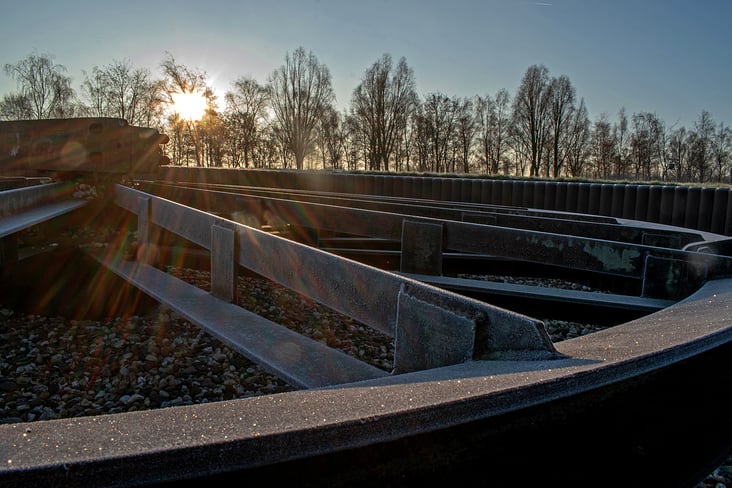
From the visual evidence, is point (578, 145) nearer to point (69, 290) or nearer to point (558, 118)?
point (558, 118)

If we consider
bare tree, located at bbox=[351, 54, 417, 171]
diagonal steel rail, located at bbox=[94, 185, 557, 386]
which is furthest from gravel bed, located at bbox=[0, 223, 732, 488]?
bare tree, located at bbox=[351, 54, 417, 171]

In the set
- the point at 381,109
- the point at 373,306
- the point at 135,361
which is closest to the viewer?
the point at 373,306

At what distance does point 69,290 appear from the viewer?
6500 mm

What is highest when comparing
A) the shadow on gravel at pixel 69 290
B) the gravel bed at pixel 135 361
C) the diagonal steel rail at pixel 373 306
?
the diagonal steel rail at pixel 373 306

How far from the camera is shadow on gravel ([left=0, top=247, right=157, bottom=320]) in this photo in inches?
236

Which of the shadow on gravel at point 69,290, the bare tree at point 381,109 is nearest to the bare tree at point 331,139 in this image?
the bare tree at point 381,109

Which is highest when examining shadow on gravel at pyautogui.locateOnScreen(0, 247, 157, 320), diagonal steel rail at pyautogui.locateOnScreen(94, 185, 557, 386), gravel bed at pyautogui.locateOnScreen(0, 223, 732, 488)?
diagonal steel rail at pyautogui.locateOnScreen(94, 185, 557, 386)

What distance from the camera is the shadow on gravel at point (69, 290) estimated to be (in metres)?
6.00

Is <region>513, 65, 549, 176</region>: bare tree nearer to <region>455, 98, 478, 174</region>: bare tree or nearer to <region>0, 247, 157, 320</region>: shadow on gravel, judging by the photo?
<region>455, 98, 478, 174</region>: bare tree

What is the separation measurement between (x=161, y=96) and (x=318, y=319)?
1793 inches

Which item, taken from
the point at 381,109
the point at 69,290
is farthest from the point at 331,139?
the point at 69,290

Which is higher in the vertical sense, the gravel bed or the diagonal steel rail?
the diagonal steel rail

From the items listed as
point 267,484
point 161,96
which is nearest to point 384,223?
point 267,484

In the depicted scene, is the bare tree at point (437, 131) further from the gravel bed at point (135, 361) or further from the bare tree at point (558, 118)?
the gravel bed at point (135, 361)
